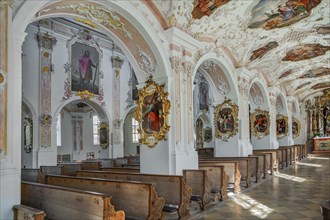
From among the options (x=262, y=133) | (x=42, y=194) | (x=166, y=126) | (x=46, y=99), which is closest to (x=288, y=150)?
(x=262, y=133)

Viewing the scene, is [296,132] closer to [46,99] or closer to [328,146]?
[328,146]

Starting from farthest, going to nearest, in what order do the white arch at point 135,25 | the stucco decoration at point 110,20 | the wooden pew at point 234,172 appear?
the wooden pew at point 234,172
the stucco decoration at point 110,20
the white arch at point 135,25

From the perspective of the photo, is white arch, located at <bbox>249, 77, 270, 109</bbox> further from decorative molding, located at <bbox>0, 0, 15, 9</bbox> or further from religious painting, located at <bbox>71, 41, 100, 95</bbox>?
decorative molding, located at <bbox>0, 0, 15, 9</bbox>

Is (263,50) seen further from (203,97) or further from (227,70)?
(203,97)

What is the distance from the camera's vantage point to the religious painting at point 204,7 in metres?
7.75

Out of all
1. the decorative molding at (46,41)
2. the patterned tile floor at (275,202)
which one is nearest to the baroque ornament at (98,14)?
the patterned tile floor at (275,202)

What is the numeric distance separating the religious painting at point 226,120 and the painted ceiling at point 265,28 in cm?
181

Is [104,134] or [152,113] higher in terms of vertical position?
[152,113]

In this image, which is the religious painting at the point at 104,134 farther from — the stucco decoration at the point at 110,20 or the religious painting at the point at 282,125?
the religious painting at the point at 282,125

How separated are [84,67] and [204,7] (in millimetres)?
8356

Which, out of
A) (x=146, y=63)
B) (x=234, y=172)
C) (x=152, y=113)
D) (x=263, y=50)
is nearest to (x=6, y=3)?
(x=146, y=63)

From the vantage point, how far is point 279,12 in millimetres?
9508

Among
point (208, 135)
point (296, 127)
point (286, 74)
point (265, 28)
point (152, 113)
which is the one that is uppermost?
point (265, 28)

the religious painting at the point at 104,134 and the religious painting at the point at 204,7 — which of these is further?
the religious painting at the point at 104,134
